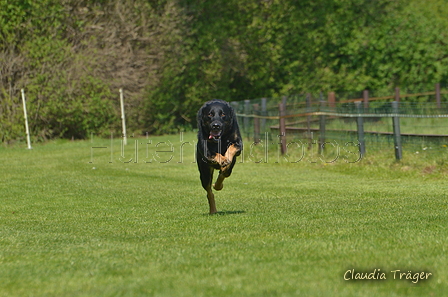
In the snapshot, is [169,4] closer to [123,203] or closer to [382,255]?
[123,203]

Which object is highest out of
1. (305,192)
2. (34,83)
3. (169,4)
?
(169,4)

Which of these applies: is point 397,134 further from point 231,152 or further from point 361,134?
point 231,152

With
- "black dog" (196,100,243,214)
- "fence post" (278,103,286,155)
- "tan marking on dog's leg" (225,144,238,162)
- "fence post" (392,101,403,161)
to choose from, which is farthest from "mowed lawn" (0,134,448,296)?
"fence post" (278,103,286,155)

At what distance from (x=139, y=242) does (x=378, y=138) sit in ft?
35.8

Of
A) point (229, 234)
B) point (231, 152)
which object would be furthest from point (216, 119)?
point (229, 234)

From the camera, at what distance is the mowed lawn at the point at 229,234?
546cm

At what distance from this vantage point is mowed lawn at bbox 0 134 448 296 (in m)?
5.46

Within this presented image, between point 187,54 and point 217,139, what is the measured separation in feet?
79.5

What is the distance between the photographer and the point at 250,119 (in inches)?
965

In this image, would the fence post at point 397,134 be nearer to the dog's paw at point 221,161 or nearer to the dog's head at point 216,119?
the dog's head at point 216,119

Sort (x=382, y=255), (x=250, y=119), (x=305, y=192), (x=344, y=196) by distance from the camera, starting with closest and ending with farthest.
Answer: (x=382, y=255) < (x=344, y=196) < (x=305, y=192) < (x=250, y=119)

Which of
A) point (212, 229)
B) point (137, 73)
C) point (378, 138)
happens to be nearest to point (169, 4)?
point (137, 73)

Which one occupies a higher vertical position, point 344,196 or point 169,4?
point 169,4

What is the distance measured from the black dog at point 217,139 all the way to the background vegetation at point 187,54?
19.2 metres
